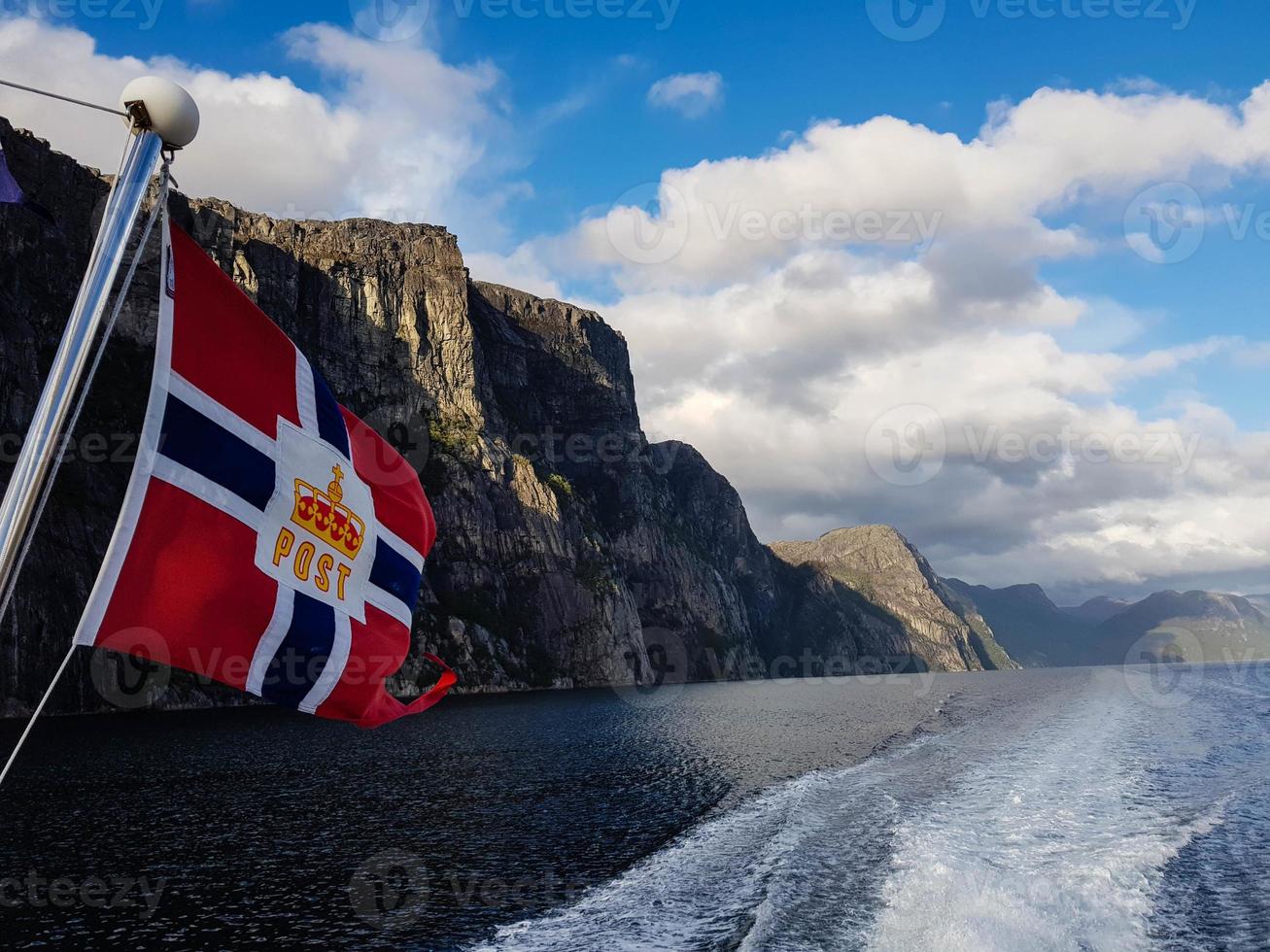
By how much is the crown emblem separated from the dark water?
17.0m

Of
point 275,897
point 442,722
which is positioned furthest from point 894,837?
point 442,722

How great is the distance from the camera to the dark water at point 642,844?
22906mm

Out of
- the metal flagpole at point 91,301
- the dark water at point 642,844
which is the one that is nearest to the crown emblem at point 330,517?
the metal flagpole at point 91,301

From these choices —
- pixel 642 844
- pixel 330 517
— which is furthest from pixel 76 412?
pixel 642 844

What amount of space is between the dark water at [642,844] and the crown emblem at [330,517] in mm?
16972

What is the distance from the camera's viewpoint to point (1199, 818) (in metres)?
34.9

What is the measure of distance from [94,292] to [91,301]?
9cm

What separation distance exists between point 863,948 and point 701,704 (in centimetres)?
10536

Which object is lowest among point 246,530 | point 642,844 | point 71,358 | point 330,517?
point 642,844

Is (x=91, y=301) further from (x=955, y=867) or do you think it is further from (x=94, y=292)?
(x=955, y=867)

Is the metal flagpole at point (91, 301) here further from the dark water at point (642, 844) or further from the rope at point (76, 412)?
the dark water at point (642, 844)

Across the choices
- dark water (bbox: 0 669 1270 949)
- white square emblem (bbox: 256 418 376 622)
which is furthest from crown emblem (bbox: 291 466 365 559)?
dark water (bbox: 0 669 1270 949)

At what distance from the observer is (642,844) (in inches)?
1314

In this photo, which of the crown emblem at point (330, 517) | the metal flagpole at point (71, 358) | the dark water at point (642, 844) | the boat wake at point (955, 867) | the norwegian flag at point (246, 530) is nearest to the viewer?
the metal flagpole at point (71, 358)
